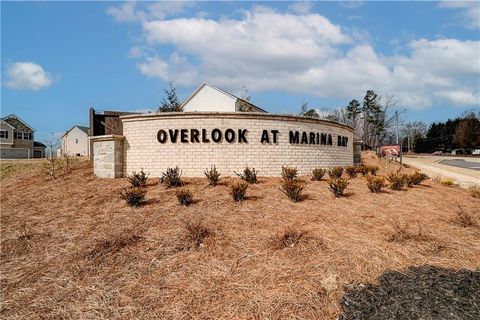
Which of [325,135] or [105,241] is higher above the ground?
[325,135]

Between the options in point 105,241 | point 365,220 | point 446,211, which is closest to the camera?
point 105,241

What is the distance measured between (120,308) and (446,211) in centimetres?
897

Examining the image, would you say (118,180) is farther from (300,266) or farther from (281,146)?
(300,266)

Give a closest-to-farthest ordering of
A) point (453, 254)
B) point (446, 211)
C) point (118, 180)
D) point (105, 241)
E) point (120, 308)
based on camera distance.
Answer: point (120, 308) < point (453, 254) < point (105, 241) < point (446, 211) < point (118, 180)

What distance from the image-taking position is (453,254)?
22.1ft

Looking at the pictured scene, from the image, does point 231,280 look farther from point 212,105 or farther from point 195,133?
point 212,105

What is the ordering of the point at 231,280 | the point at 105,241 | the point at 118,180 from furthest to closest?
the point at 118,180 < the point at 105,241 < the point at 231,280

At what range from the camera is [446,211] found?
10148 millimetres

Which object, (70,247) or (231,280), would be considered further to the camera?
(70,247)

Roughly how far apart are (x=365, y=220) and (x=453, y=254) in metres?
2.08

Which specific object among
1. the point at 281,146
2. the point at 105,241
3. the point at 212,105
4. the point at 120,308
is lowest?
the point at 120,308

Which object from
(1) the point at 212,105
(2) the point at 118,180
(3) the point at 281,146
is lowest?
(2) the point at 118,180

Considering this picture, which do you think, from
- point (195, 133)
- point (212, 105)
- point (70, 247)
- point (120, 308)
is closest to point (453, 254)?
point (120, 308)

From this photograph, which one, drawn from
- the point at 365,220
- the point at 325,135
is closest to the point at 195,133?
the point at 325,135
